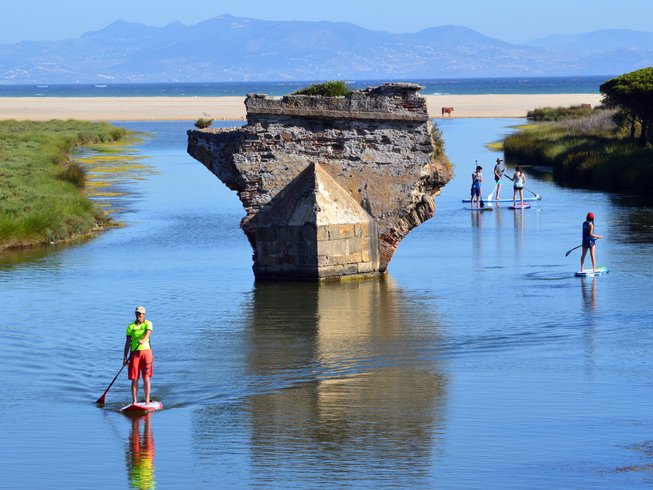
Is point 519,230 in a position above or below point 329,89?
below

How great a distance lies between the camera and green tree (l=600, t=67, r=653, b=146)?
157 feet

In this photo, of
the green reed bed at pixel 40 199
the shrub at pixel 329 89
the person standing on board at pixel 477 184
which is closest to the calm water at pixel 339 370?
the green reed bed at pixel 40 199

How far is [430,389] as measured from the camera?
16.4 metres

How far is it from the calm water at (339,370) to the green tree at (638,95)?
57.9 ft

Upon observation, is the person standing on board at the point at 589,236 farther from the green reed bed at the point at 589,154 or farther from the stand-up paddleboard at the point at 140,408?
the green reed bed at the point at 589,154

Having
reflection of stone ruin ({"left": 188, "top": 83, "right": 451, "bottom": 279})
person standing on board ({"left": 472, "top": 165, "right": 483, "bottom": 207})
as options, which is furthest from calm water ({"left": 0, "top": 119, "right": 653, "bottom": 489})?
person standing on board ({"left": 472, "top": 165, "right": 483, "bottom": 207})

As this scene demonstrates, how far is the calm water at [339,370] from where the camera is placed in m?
13.1

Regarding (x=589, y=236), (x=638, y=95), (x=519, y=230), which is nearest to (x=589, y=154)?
(x=638, y=95)

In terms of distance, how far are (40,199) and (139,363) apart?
21.0 m

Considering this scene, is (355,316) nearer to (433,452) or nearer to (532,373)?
(532,373)

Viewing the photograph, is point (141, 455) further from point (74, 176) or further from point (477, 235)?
point (74, 176)

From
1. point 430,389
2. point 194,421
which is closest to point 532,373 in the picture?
point 430,389

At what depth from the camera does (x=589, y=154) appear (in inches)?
1935

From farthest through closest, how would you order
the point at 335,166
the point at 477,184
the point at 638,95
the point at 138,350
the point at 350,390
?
the point at 638,95, the point at 477,184, the point at 335,166, the point at 350,390, the point at 138,350
